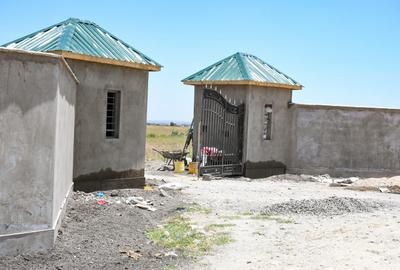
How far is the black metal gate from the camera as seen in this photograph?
1842 centimetres

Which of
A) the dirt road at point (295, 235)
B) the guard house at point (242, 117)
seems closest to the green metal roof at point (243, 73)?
the guard house at point (242, 117)

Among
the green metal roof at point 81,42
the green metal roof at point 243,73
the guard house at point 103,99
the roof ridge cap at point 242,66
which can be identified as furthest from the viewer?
the green metal roof at point 243,73

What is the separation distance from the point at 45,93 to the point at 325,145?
15.6 meters

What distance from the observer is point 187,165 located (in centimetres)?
2175

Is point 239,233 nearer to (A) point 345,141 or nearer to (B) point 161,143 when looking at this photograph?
(A) point 345,141

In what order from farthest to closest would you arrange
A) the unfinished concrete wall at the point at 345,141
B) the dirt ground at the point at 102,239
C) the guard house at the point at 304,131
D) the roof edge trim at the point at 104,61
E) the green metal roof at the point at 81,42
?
the unfinished concrete wall at the point at 345,141, the guard house at the point at 304,131, the green metal roof at the point at 81,42, the roof edge trim at the point at 104,61, the dirt ground at the point at 102,239

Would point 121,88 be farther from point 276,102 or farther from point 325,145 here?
point 325,145

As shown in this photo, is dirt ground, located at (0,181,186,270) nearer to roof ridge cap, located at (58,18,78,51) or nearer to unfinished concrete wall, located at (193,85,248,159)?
roof ridge cap, located at (58,18,78,51)

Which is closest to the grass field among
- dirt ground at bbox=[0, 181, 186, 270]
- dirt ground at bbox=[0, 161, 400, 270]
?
dirt ground at bbox=[0, 161, 400, 270]

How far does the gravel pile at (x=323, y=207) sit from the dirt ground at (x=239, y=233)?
0.02m

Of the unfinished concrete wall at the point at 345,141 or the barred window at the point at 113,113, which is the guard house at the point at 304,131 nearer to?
the unfinished concrete wall at the point at 345,141

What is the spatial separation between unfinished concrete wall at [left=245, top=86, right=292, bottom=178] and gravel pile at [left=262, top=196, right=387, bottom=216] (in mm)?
6976

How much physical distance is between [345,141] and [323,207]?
9545 millimetres

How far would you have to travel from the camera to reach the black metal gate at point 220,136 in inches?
725
